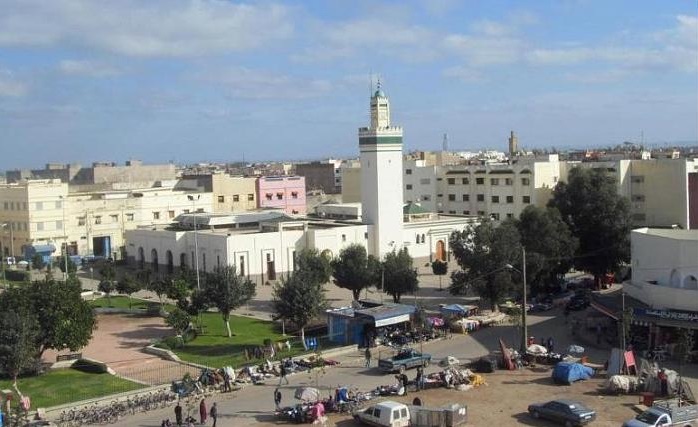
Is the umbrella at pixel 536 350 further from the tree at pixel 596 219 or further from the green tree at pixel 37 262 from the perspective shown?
the green tree at pixel 37 262

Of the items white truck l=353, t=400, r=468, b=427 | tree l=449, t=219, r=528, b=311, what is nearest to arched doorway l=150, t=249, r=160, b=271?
tree l=449, t=219, r=528, b=311

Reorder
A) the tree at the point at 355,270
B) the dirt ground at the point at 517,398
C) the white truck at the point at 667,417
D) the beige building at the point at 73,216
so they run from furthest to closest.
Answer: the beige building at the point at 73,216 < the tree at the point at 355,270 < the dirt ground at the point at 517,398 < the white truck at the point at 667,417

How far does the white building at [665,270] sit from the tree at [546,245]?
5499mm

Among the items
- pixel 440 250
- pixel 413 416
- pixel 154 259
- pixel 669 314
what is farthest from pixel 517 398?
pixel 154 259

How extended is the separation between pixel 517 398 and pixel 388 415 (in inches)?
189

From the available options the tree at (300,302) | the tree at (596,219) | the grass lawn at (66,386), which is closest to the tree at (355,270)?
the tree at (300,302)

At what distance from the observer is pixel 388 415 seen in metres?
20.7

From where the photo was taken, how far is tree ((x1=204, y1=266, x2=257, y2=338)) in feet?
109

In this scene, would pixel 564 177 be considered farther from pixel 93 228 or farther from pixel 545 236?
pixel 93 228

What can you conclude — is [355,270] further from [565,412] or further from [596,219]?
[565,412]

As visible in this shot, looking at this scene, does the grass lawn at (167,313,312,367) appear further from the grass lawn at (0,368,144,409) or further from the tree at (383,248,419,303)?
the tree at (383,248,419,303)

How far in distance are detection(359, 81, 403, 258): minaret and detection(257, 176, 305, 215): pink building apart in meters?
25.1

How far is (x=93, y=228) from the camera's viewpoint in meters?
64.8

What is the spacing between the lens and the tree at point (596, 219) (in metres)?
42.4
